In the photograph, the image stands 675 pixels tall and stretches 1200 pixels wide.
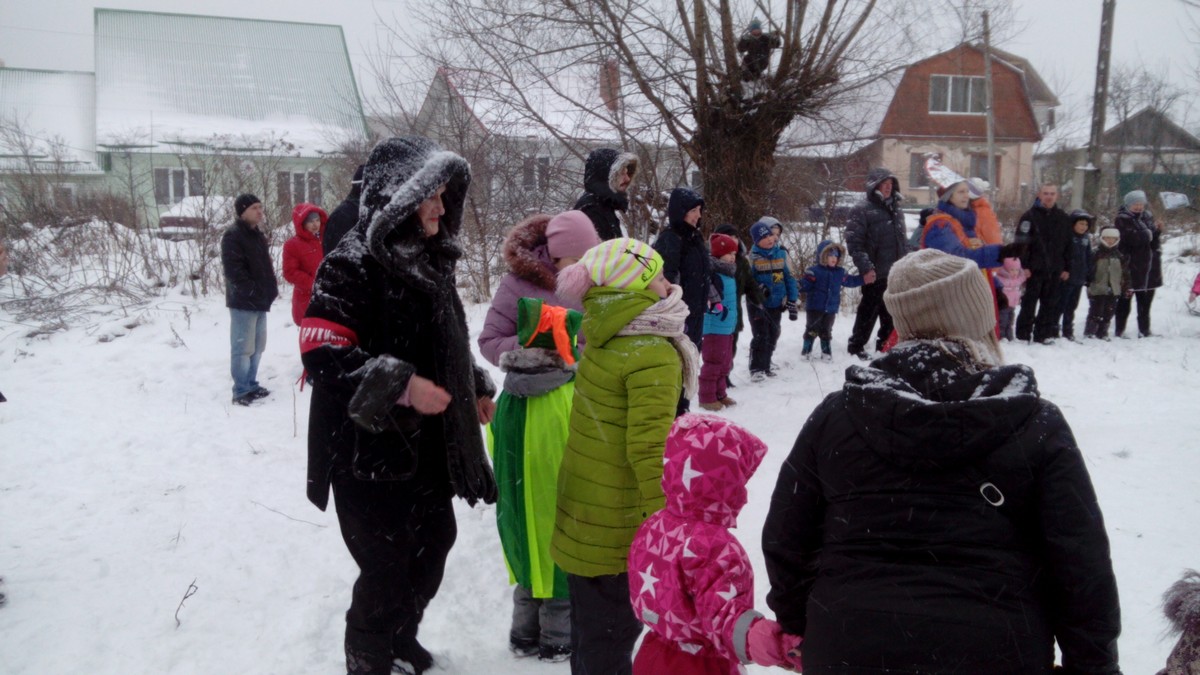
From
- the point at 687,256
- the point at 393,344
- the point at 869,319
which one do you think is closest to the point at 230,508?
the point at 393,344

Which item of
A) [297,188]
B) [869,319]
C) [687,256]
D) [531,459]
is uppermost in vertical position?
[297,188]

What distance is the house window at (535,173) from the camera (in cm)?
1109

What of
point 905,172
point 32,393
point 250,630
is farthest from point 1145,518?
point 905,172

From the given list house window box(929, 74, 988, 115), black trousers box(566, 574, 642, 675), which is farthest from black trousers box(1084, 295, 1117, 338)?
house window box(929, 74, 988, 115)

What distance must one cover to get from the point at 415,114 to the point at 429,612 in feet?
31.6

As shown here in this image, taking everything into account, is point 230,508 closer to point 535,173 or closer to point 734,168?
point 535,173

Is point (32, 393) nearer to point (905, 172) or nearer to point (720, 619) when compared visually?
point (720, 619)

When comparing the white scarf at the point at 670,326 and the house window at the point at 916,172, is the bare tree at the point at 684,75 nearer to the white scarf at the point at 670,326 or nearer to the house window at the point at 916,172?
the white scarf at the point at 670,326

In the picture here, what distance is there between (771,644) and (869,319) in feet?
22.5

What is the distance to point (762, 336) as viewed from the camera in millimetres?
7820

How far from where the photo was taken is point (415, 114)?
39.0ft

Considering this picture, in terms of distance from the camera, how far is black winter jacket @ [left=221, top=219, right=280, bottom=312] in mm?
7188

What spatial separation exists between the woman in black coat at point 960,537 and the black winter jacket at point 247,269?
6635 millimetres

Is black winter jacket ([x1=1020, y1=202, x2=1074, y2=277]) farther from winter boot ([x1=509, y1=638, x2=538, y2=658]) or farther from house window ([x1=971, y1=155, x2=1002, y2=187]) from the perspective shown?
house window ([x1=971, y1=155, x2=1002, y2=187])
